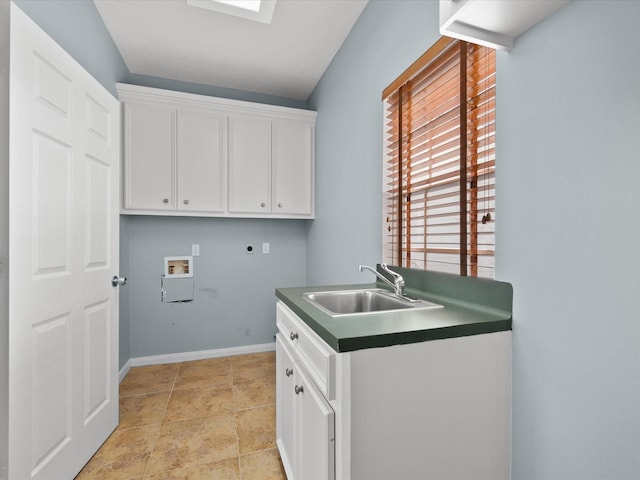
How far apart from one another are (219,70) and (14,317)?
240 centimetres

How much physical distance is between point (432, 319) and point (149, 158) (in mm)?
2543

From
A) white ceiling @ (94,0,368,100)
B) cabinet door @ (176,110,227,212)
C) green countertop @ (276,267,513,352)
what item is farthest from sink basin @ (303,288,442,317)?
white ceiling @ (94,0,368,100)

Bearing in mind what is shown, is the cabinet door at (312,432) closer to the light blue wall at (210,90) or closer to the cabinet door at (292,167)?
the cabinet door at (292,167)

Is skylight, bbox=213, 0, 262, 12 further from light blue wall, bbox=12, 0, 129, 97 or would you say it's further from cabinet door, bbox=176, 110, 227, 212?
cabinet door, bbox=176, 110, 227, 212

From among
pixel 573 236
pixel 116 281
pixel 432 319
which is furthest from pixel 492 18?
pixel 116 281

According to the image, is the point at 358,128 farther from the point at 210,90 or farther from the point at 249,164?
the point at 210,90

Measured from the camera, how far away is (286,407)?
4.61 feet

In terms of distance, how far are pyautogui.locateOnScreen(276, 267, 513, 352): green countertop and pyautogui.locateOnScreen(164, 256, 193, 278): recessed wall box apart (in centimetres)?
190

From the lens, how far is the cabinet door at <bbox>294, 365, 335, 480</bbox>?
895 mm

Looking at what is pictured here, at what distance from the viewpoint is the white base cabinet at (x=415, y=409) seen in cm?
85

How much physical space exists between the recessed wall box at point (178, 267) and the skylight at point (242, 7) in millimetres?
1982

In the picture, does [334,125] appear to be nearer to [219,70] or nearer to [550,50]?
[219,70]

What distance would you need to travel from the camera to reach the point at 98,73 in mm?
2102

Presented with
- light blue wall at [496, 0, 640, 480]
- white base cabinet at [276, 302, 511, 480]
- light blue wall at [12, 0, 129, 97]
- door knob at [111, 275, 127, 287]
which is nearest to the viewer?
light blue wall at [496, 0, 640, 480]
